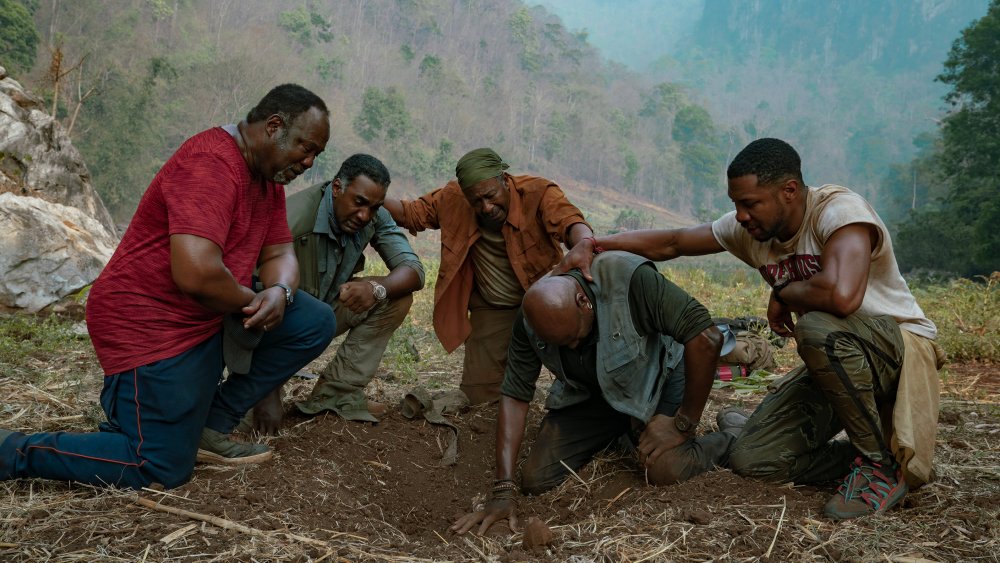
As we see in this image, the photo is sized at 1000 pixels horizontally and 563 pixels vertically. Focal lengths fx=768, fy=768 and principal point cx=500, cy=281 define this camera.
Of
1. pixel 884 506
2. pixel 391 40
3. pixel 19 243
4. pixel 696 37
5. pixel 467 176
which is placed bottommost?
pixel 884 506

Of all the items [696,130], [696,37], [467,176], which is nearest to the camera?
[467,176]

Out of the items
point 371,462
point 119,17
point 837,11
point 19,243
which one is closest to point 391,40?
point 119,17

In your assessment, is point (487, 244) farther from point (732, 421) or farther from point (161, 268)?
point (161, 268)

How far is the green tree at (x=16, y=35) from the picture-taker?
60.3 feet

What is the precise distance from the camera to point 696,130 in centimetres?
5153

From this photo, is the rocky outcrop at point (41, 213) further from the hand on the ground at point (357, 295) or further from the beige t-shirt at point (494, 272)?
the beige t-shirt at point (494, 272)

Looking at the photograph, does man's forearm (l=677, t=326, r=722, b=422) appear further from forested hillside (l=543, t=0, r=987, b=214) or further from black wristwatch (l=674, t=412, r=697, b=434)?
forested hillside (l=543, t=0, r=987, b=214)

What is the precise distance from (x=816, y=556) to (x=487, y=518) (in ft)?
3.70

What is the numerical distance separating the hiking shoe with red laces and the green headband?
2236mm

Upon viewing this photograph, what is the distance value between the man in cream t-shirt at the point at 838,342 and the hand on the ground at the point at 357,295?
1.82 meters

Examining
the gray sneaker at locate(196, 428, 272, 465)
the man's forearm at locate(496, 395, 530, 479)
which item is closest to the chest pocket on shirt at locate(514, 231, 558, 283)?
the man's forearm at locate(496, 395, 530, 479)

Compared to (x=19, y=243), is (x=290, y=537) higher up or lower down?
lower down

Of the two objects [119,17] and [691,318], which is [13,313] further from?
[119,17]

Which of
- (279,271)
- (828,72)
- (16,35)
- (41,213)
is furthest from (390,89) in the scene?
(828,72)
